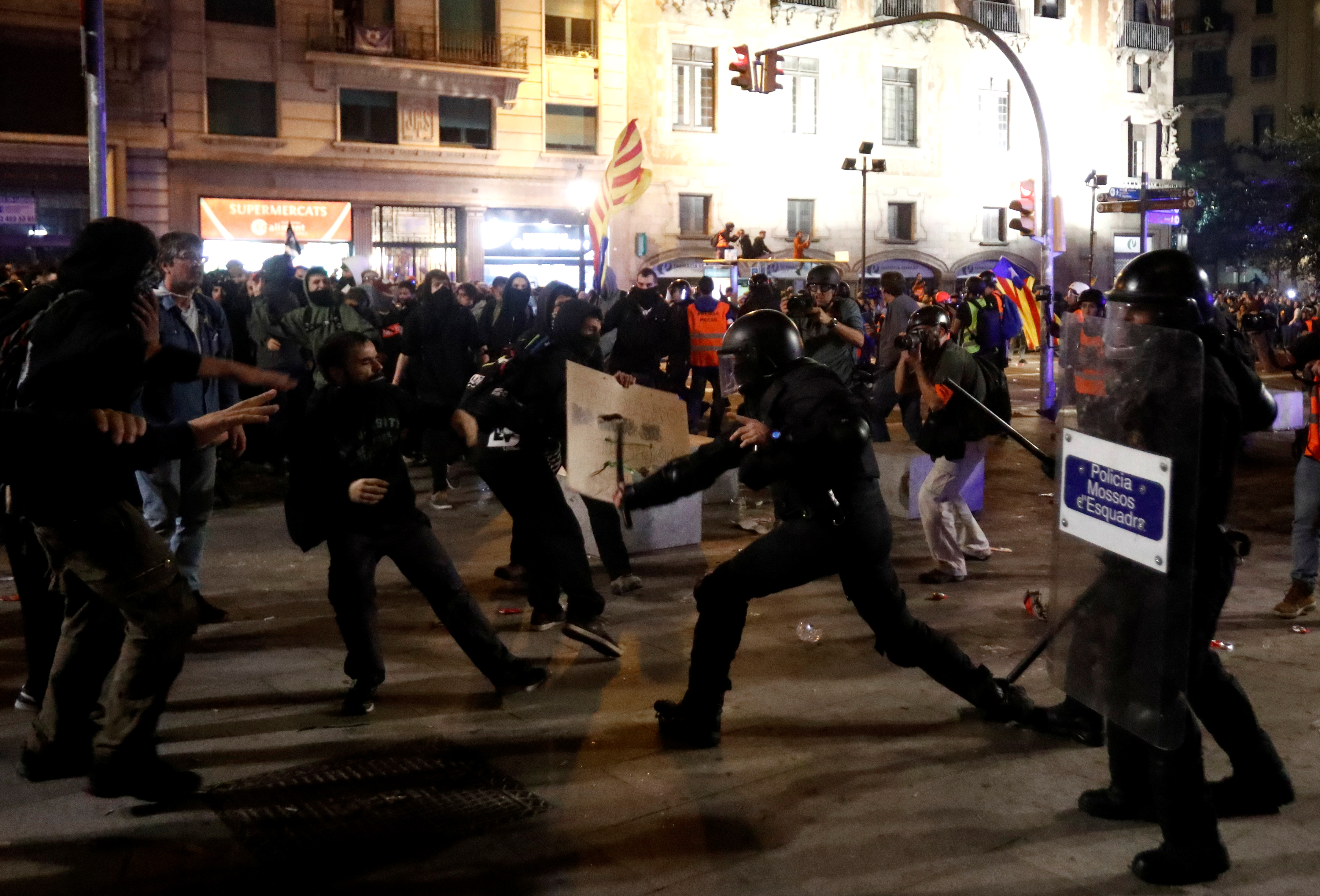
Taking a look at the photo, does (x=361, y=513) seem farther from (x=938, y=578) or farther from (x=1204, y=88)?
(x=1204, y=88)

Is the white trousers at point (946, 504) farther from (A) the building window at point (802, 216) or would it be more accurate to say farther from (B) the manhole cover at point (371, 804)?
(A) the building window at point (802, 216)

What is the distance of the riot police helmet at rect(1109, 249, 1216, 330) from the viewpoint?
12.7ft

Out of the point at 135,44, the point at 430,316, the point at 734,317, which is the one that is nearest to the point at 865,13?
the point at 135,44

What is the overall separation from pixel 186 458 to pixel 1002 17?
36830 millimetres

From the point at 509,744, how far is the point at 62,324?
2289 millimetres

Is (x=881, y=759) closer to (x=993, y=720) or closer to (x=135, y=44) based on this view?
(x=993, y=720)

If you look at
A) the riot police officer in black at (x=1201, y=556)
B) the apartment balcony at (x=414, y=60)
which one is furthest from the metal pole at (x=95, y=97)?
the apartment balcony at (x=414, y=60)

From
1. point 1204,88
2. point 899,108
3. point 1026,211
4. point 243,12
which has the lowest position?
point 1026,211

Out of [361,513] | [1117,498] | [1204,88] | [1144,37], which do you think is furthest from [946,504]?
[1204,88]

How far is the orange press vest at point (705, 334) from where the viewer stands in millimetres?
14164

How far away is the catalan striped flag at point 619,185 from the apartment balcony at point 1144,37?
1260 inches

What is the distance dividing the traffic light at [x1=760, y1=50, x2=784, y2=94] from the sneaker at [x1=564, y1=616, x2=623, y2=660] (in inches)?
647

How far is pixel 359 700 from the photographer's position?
18.3 ft

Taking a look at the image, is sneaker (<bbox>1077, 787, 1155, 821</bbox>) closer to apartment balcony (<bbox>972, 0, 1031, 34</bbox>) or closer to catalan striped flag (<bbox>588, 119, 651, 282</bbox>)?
catalan striped flag (<bbox>588, 119, 651, 282</bbox>)
